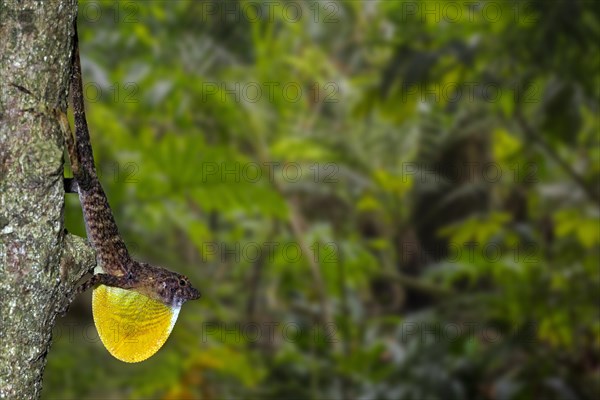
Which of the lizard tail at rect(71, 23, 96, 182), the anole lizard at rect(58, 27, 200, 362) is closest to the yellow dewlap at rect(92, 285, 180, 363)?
the anole lizard at rect(58, 27, 200, 362)

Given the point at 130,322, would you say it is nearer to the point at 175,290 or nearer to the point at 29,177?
the point at 175,290

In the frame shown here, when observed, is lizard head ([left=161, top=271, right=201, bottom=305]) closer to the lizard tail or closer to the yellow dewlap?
the yellow dewlap

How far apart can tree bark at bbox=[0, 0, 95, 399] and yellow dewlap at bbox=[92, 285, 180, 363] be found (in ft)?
0.19

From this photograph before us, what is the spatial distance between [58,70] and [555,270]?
2.98 meters

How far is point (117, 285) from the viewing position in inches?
29.9

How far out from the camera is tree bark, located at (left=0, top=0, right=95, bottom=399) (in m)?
0.68

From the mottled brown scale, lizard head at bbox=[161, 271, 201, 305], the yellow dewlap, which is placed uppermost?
the mottled brown scale

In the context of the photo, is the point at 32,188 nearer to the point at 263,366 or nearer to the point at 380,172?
the point at 263,366

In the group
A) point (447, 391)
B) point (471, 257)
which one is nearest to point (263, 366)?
point (447, 391)

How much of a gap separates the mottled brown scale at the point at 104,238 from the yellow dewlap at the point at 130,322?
1 centimetres

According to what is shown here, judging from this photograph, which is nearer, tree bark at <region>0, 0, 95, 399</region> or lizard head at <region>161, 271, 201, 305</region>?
tree bark at <region>0, 0, 95, 399</region>

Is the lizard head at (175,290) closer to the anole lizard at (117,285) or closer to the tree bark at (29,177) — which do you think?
the anole lizard at (117,285)

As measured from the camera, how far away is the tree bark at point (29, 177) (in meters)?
0.68

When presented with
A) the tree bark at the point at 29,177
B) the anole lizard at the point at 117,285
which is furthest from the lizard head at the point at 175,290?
the tree bark at the point at 29,177
